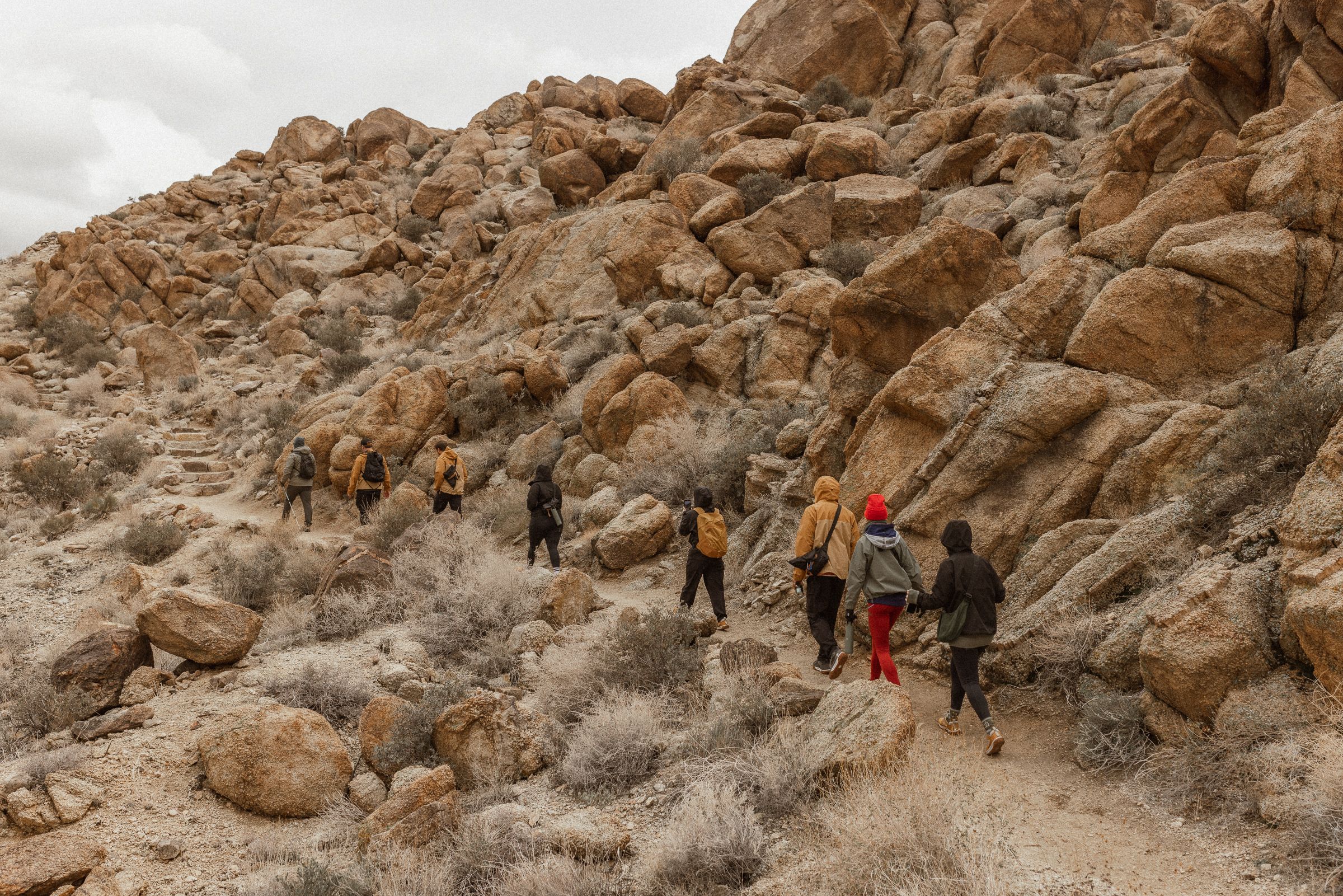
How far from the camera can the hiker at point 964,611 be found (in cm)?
570

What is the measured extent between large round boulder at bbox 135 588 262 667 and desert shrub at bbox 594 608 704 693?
148 inches

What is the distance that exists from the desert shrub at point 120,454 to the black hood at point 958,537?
64.0ft

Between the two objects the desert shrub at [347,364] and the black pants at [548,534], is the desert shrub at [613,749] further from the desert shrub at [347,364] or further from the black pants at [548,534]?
the desert shrub at [347,364]

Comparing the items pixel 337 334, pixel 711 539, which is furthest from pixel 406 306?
pixel 711 539

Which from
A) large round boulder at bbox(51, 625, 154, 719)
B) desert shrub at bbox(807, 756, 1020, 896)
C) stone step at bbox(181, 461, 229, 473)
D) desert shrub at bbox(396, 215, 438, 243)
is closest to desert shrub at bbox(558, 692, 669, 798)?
desert shrub at bbox(807, 756, 1020, 896)

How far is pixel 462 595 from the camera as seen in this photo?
946cm

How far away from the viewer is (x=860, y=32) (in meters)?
27.9

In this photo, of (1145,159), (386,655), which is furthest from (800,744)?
(1145,159)

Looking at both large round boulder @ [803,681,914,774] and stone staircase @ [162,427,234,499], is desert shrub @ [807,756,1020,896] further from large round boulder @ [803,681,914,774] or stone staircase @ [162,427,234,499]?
stone staircase @ [162,427,234,499]

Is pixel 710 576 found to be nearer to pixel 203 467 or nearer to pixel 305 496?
pixel 305 496

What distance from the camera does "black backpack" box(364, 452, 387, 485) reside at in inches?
563

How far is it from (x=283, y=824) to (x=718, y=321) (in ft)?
41.1

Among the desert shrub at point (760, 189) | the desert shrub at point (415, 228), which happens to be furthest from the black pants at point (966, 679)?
the desert shrub at point (415, 228)

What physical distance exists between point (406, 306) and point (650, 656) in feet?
78.1
